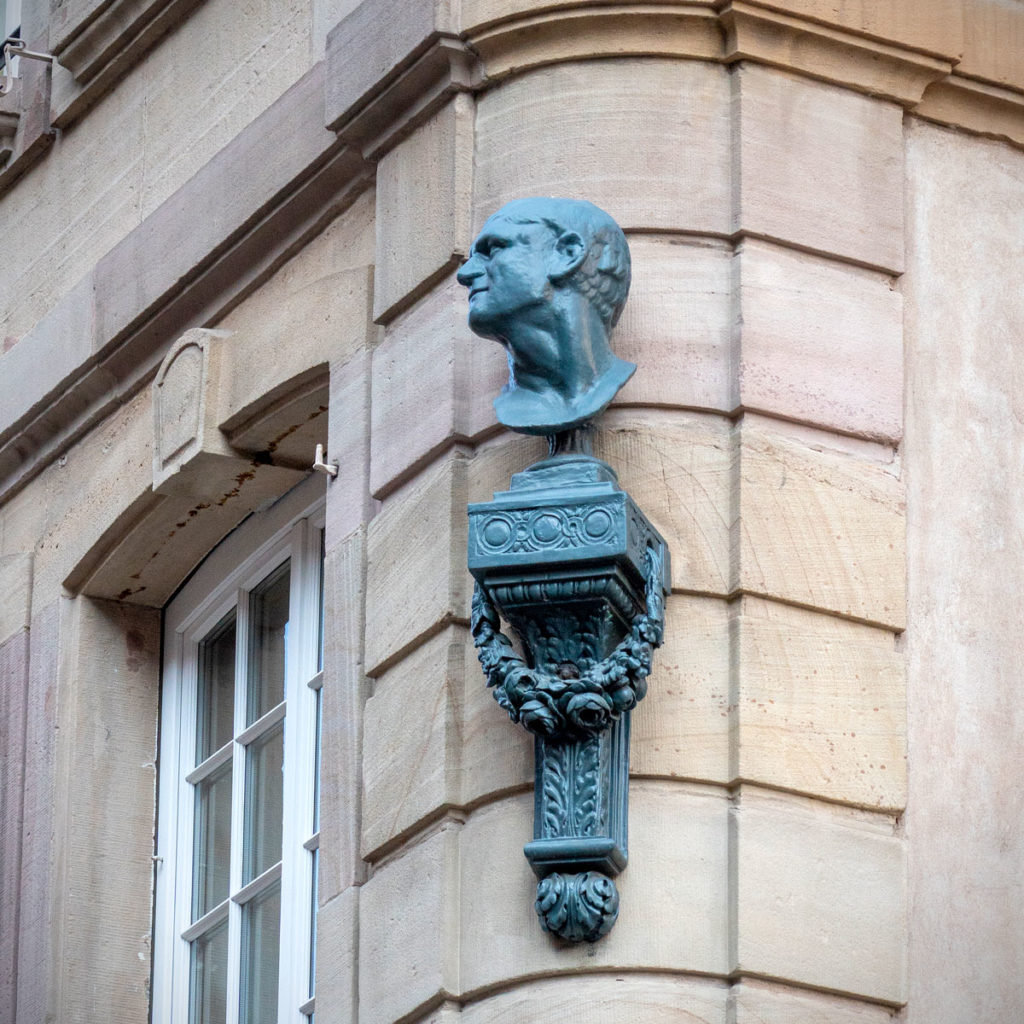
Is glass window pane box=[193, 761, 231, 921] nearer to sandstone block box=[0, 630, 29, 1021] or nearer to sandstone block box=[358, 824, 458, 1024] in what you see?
sandstone block box=[0, 630, 29, 1021]

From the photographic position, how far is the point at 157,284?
10367 mm

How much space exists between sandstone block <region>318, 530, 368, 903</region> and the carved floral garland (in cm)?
79

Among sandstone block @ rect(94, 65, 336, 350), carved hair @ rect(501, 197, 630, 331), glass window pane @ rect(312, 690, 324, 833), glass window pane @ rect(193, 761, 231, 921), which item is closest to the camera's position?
carved hair @ rect(501, 197, 630, 331)

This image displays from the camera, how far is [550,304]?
819cm

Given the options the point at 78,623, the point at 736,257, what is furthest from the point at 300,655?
the point at 736,257

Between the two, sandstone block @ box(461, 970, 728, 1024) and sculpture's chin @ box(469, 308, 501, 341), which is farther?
sculpture's chin @ box(469, 308, 501, 341)

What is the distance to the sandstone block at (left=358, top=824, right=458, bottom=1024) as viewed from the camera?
8125mm

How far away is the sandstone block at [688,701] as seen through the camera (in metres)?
8.00

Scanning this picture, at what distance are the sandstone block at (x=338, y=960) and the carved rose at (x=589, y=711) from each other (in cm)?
96

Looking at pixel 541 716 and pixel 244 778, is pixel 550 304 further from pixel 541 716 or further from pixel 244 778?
pixel 244 778

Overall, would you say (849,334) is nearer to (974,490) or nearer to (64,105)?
(974,490)

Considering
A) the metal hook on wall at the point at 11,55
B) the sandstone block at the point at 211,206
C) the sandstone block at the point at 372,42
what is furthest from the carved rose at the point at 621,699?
the metal hook on wall at the point at 11,55

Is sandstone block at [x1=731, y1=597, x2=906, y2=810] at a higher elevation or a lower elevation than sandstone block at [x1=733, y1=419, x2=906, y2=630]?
lower

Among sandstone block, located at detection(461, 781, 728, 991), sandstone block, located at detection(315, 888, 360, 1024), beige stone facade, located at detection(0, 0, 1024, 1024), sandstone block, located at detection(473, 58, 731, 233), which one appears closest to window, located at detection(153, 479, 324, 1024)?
beige stone facade, located at detection(0, 0, 1024, 1024)
